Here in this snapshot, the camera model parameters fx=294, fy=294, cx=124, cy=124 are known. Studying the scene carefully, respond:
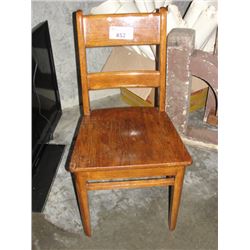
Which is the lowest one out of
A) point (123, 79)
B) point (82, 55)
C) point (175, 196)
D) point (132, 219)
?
point (132, 219)

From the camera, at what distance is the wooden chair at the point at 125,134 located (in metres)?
1.18

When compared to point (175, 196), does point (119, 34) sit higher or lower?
higher

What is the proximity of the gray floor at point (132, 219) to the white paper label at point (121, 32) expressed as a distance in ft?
2.84

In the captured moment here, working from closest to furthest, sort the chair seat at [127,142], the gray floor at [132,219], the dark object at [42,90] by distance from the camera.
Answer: the chair seat at [127,142], the gray floor at [132,219], the dark object at [42,90]

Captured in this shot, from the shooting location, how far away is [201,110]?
2484mm

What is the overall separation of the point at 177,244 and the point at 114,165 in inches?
22.4

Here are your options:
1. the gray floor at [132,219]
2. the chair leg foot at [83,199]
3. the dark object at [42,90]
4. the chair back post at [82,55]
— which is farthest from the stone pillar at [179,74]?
the chair leg foot at [83,199]

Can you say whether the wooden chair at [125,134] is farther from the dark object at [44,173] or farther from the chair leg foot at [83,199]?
the dark object at [44,173]

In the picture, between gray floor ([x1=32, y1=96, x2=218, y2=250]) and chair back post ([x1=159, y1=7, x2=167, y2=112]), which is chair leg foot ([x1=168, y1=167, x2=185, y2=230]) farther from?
chair back post ([x1=159, y1=7, x2=167, y2=112])

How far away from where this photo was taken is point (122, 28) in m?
1.35

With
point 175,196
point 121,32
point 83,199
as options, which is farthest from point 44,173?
point 121,32

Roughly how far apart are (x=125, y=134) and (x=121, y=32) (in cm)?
47

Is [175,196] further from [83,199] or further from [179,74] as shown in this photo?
[179,74]

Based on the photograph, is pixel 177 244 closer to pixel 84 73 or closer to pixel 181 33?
pixel 84 73
